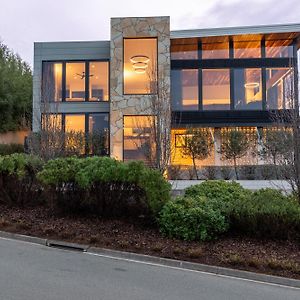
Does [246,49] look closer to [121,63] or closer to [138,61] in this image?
[138,61]

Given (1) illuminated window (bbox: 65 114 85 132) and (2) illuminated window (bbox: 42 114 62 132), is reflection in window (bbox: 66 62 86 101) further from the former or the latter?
(2) illuminated window (bbox: 42 114 62 132)

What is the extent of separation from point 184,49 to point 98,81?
5240mm

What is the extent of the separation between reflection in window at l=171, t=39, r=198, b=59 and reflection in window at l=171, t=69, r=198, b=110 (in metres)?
0.98

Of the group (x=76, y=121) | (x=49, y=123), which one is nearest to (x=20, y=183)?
(x=49, y=123)

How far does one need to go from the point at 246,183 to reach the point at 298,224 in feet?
27.4

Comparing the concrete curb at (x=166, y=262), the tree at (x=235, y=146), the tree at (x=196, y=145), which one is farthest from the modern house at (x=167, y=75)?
the concrete curb at (x=166, y=262)

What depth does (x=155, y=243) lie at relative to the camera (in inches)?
302

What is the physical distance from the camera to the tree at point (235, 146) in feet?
58.5

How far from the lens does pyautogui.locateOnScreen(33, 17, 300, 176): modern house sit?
2081 cm

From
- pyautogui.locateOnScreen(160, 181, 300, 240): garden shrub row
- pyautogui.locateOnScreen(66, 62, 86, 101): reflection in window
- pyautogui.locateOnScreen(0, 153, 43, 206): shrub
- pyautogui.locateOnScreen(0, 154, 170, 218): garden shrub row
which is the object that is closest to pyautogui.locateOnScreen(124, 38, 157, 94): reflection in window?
pyautogui.locateOnScreen(66, 62, 86, 101): reflection in window

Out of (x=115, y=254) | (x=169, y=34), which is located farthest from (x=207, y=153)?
(x=115, y=254)

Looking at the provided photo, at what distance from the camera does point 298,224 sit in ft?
24.8

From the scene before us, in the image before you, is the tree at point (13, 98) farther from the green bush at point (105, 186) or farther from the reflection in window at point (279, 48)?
the green bush at point (105, 186)

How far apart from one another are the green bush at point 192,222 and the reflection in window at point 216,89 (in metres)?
14.0
